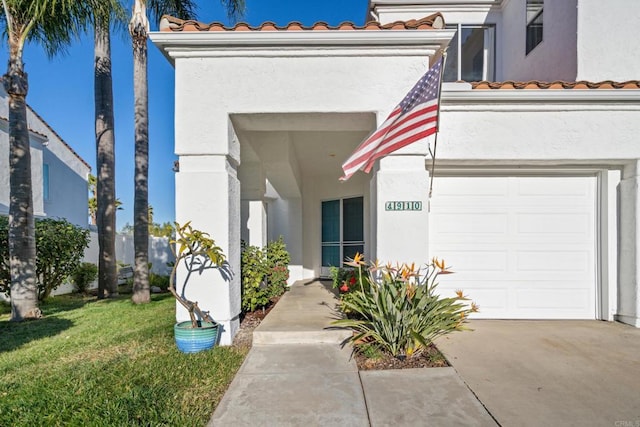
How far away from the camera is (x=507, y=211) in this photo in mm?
5848

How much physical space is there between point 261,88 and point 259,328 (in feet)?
12.1

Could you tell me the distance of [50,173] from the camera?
1452 cm

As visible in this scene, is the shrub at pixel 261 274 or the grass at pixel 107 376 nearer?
the grass at pixel 107 376

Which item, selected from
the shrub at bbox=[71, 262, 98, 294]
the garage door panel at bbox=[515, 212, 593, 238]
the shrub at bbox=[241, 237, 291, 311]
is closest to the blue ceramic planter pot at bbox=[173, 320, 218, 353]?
the shrub at bbox=[241, 237, 291, 311]

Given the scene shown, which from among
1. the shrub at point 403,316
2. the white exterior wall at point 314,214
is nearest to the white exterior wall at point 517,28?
the white exterior wall at point 314,214

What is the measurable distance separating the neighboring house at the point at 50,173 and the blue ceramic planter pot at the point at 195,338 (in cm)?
1083

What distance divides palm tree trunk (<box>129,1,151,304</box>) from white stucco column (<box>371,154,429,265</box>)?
291 inches

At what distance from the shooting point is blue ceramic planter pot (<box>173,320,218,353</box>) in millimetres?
4492

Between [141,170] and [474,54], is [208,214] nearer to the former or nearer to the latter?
[141,170]

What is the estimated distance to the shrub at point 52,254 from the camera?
29.1 ft

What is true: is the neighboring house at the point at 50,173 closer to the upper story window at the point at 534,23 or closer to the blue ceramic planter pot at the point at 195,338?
the blue ceramic planter pot at the point at 195,338

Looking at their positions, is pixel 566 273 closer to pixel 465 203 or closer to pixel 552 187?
pixel 552 187

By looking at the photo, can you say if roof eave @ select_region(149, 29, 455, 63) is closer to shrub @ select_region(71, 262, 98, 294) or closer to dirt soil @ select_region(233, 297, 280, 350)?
dirt soil @ select_region(233, 297, 280, 350)

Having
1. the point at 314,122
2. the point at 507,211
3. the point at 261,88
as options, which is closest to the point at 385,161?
the point at 314,122
